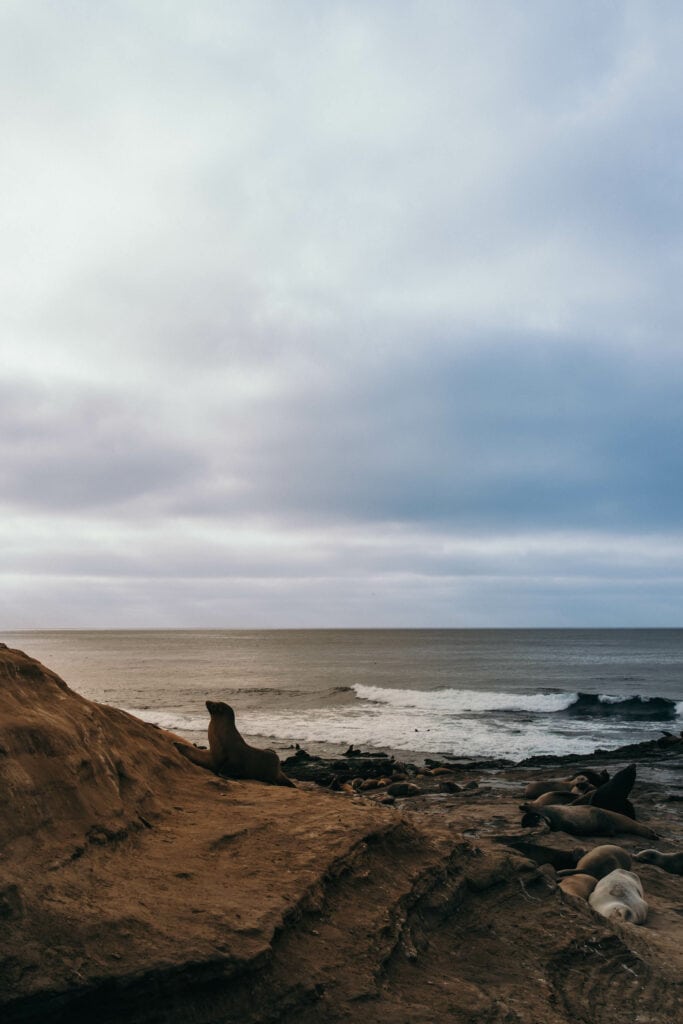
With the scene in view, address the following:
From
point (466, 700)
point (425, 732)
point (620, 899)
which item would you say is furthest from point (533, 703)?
point (620, 899)

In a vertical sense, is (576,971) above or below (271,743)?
above

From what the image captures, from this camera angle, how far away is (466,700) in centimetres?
3625

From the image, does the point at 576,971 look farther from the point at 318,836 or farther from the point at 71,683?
the point at 71,683

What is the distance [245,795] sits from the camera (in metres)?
6.95

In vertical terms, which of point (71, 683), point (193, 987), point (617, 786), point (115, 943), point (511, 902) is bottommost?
point (71, 683)

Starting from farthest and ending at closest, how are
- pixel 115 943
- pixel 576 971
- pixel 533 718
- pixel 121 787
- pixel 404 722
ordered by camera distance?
pixel 533 718, pixel 404 722, pixel 121 787, pixel 576 971, pixel 115 943

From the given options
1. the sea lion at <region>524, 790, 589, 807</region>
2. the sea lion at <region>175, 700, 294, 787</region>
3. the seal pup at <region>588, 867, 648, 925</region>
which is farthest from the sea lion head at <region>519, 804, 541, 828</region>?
the sea lion at <region>175, 700, 294, 787</region>

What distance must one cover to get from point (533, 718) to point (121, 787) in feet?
Result: 89.3

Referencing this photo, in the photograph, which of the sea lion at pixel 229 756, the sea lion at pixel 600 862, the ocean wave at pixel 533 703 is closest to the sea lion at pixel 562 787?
the sea lion at pixel 600 862

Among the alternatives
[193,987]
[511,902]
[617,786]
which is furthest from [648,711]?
[193,987]

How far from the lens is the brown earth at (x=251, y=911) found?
3740 mm

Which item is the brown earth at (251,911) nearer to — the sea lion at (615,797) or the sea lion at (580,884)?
the sea lion at (580,884)

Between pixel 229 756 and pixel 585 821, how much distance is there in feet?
18.3

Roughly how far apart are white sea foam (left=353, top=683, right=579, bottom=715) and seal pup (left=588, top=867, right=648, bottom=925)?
2441 centimetres
